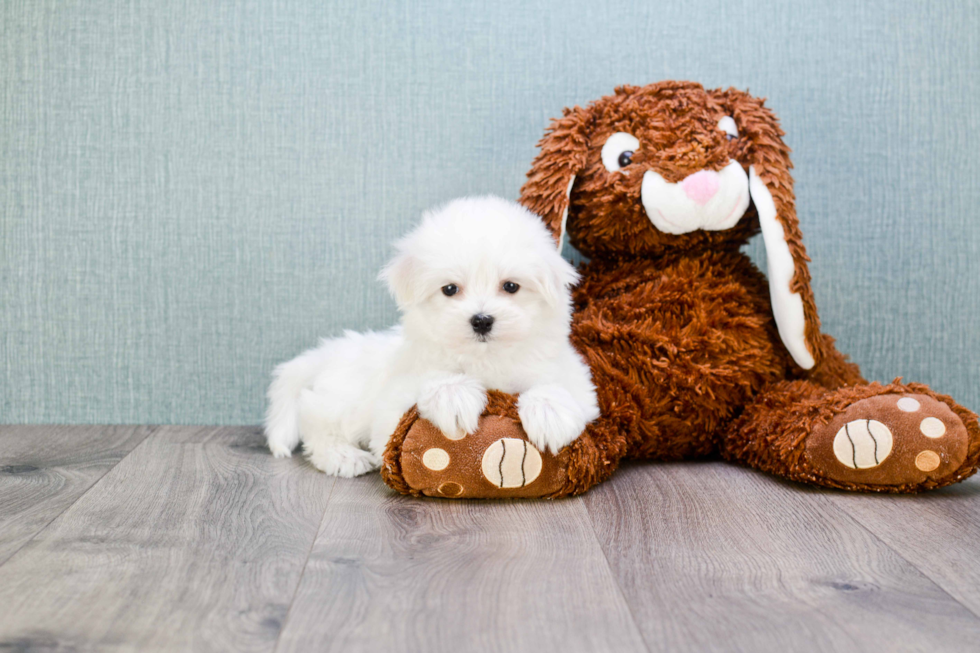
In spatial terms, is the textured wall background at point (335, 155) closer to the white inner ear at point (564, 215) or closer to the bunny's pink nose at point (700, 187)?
the white inner ear at point (564, 215)

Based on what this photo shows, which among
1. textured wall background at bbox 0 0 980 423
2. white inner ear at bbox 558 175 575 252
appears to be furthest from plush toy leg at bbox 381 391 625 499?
textured wall background at bbox 0 0 980 423

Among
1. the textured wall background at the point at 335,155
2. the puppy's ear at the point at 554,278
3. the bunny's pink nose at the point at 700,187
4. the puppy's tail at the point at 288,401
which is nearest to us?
the puppy's ear at the point at 554,278

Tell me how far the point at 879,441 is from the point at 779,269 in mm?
353

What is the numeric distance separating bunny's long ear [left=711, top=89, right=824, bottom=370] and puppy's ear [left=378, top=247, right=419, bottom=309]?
2.12ft

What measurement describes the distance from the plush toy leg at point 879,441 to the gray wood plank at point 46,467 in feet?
3.83

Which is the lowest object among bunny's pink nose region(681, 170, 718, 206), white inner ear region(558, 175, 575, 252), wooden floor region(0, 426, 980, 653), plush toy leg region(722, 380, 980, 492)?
wooden floor region(0, 426, 980, 653)

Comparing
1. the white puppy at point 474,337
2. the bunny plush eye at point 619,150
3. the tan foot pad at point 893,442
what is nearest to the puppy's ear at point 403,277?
the white puppy at point 474,337

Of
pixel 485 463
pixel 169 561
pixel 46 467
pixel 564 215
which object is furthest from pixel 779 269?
pixel 46 467

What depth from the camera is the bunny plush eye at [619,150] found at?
149 centimetres

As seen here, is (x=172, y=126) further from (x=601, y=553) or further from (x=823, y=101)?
(x=823, y=101)

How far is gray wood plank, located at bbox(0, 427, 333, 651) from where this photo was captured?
80cm

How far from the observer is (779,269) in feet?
4.69

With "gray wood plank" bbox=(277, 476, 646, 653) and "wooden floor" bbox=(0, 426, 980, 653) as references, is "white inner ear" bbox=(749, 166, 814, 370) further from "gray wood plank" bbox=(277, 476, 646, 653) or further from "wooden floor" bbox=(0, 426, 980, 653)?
"gray wood plank" bbox=(277, 476, 646, 653)

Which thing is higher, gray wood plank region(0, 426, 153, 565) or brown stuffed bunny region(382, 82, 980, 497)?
brown stuffed bunny region(382, 82, 980, 497)
